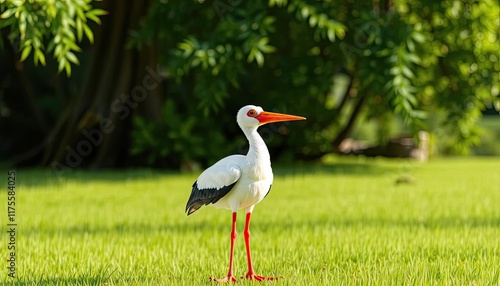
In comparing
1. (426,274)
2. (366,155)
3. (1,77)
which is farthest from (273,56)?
(426,274)

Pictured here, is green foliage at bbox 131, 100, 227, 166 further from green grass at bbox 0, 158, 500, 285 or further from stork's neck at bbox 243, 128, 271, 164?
stork's neck at bbox 243, 128, 271, 164

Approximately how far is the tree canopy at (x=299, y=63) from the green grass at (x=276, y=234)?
190cm

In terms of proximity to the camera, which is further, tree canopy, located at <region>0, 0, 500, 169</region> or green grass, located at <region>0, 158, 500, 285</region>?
tree canopy, located at <region>0, 0, 500, 169</region>

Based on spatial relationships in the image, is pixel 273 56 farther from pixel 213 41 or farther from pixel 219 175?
pixel 219 175

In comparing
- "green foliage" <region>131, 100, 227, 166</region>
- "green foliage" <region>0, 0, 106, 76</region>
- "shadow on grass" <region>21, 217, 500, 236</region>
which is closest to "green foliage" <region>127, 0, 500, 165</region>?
"green foliage" <region>131, 100, 227, 166</region>

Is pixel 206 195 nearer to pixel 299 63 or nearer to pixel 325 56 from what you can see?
pixel 299 63

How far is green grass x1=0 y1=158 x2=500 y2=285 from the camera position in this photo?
19.8 ft

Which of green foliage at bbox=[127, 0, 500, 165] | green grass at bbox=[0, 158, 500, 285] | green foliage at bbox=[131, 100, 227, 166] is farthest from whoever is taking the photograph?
green foliage at bbox=[131, 100, 227, 166]

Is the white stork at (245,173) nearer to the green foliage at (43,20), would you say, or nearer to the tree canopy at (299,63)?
the green foliage at (43,20)

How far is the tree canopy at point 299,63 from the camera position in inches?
541

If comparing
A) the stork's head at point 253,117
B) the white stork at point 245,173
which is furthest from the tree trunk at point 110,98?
the stork's head at point 253,117

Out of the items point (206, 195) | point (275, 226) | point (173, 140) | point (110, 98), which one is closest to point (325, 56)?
point (173, 140)

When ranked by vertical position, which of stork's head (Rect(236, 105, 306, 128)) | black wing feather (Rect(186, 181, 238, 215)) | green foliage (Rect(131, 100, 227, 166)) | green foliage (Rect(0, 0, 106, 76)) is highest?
green foliage (Rect(0, 0, 106, 76))

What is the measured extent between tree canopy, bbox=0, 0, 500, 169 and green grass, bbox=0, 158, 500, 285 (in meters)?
1.90
